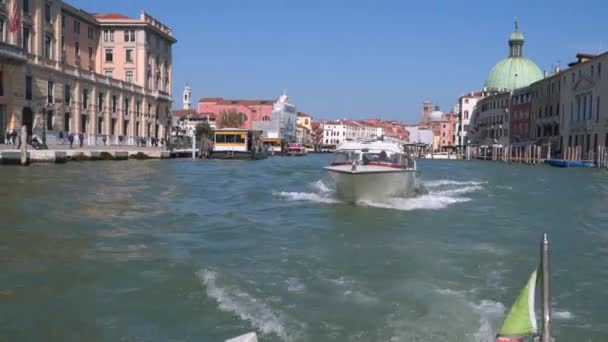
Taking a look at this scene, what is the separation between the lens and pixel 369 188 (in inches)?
629

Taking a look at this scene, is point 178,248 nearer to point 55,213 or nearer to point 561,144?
point 55,213

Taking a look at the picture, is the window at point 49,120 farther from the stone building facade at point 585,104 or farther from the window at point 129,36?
the stone building facade at point 585,104

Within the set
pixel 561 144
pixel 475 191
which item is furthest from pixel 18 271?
pixel 561 144

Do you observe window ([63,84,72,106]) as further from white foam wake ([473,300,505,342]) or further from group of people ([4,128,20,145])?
white foam wake ([473,300,505,342])

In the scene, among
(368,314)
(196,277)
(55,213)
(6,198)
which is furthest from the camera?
(6,198)

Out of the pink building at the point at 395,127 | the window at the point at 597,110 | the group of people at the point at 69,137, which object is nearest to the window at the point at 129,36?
the group of people at the point at 69,137

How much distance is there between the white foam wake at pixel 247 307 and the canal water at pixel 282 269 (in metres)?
0.02

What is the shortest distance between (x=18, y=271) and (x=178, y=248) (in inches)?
101

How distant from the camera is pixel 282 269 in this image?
8438 millimetres

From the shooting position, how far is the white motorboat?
625 inches

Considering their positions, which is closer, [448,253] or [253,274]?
[253,274]

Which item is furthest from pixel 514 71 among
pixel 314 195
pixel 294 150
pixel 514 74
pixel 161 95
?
pixel 314 195

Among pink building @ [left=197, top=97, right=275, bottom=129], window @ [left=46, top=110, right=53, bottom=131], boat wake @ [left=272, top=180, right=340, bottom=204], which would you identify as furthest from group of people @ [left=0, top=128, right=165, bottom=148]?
pink building @ [left=197, top=97, right=275, bottom=129]

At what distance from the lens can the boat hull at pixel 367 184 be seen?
15.9 m
